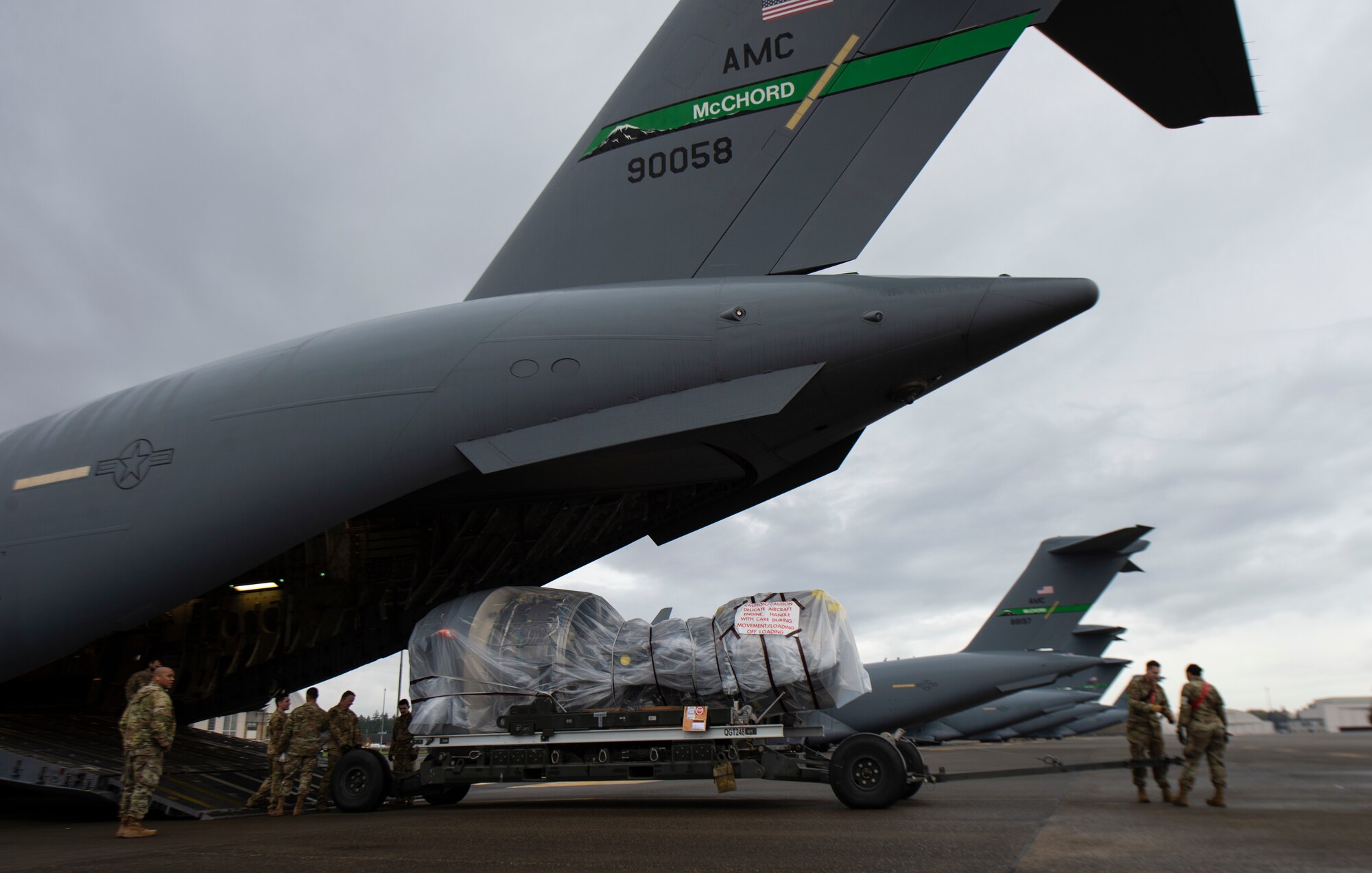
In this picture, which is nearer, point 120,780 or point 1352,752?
point 120,780

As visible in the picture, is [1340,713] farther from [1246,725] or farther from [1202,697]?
[1202,697]

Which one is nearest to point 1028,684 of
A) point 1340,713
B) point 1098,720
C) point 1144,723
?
point 1144,723

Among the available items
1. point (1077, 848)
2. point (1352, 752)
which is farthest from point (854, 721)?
point (1077, 848)

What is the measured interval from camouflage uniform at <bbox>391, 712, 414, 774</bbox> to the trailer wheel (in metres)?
4.70

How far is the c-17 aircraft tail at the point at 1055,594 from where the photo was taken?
81.4 ft

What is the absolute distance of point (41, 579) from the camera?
905cm

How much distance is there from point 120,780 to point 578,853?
5611mm

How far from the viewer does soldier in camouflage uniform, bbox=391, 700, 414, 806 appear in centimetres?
978

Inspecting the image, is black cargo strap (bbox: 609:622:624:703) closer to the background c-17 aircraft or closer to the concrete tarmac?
the concrete tarmac

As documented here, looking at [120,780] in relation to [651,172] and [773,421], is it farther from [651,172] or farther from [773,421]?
[651,172]

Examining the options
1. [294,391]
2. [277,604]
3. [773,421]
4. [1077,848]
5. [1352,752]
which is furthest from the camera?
[1352,752]

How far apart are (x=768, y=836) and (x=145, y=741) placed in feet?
17.0

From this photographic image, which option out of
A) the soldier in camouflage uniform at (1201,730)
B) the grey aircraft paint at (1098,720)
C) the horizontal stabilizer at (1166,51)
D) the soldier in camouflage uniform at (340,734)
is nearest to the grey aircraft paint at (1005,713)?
the grey aircraft paint at (1098,720)

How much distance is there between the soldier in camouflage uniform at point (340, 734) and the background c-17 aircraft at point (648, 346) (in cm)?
187
